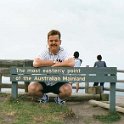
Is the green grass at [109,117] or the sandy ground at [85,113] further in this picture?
the green grass at [109,117]

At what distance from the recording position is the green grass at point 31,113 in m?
8.85

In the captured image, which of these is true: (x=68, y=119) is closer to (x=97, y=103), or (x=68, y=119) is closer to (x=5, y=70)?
(x=97, y=103)

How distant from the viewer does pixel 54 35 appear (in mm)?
9766

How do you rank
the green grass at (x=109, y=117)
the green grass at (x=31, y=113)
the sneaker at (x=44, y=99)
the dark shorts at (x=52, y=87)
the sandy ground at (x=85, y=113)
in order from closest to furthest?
the green grass at (x=31, y=113) → the sandy ground at (x=85, y=113) → the green grass at (x=109, y=117) → the dark shorts at (x=52, y=87) → the sneaker at (x=44, y=99)

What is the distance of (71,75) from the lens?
32.2 feet

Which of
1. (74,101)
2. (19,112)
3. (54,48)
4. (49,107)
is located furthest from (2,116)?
(74,101)

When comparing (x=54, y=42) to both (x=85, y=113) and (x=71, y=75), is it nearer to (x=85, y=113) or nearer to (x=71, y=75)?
(x=71, y=75)

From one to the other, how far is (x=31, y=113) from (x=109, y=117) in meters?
1.42

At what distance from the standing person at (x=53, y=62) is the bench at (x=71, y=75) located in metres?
0.10

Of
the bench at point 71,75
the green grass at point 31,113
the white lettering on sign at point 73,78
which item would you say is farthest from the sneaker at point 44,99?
the white lettering on sign at point 73,78

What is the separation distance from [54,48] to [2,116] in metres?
1.66

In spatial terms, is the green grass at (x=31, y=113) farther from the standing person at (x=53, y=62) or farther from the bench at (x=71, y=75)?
the bench at (x=71, y=75)

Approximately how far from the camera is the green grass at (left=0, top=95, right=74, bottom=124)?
885cm

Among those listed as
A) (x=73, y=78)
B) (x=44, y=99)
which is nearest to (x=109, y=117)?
(x=73, y=78)
